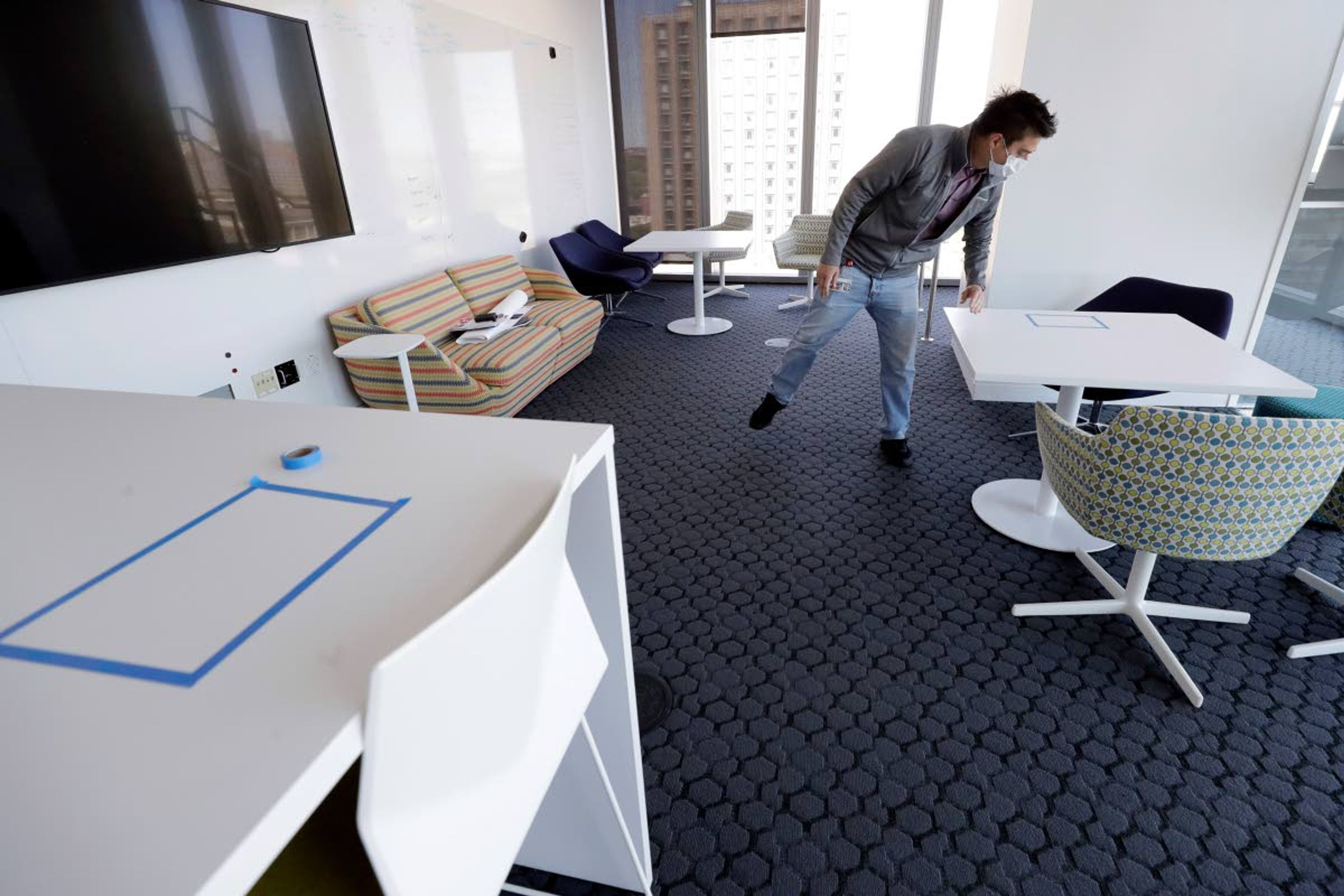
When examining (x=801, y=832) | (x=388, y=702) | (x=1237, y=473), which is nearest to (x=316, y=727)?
(x=388, y=702)

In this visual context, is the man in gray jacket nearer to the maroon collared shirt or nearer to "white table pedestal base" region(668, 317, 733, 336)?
the maroon collared shirt

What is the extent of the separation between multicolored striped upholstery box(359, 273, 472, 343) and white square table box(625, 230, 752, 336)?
5.11ft

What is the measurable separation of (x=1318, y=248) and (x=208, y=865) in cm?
448

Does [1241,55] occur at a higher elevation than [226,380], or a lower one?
higher

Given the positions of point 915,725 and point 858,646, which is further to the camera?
point 858,646

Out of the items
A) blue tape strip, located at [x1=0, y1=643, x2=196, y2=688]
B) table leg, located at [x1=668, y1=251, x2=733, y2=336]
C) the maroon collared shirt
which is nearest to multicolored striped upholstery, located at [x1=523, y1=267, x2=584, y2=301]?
table leg, located at [x1=668, y1=251, x2=733, y2=336]

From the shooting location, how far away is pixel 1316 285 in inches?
129

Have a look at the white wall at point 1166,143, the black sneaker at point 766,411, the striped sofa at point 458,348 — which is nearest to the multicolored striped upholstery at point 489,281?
the striped sofa at point 458,348

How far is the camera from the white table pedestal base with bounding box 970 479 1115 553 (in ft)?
7.79

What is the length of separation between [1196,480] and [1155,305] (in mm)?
1644

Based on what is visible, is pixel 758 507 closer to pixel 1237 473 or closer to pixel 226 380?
pixel 1237 473

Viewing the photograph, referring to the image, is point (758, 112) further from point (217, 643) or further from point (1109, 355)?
point (217, 643)

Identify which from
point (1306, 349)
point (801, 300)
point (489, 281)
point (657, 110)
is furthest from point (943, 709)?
point (657, 110)

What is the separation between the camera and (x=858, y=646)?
6.49 ft
